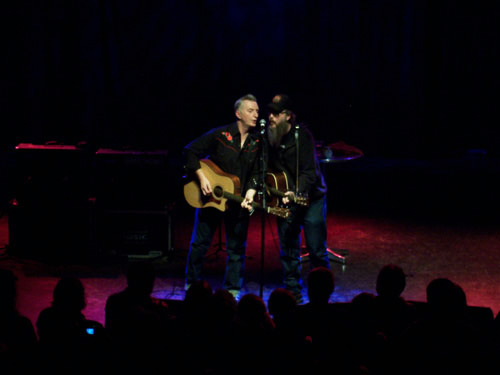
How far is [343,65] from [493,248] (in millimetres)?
5680

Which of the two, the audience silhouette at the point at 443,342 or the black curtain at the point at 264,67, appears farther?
the black curtain at the point at 264,67

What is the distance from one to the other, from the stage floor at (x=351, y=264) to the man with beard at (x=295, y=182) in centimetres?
34

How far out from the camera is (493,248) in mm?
8344

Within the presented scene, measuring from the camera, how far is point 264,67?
12.8m

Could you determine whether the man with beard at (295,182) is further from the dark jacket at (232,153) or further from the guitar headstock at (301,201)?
the dark jacket at (232,153)

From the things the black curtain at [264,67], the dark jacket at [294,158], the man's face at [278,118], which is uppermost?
the black curtain at [264,67]

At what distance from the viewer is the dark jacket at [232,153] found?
6.30 metres

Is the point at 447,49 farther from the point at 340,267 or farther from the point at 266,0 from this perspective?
the point at 340,267

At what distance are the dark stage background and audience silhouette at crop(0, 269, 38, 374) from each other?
8772 millimetres

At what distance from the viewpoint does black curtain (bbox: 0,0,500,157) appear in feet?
41.5

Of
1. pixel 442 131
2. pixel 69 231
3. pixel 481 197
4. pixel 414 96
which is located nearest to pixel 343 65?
pixel 414 96

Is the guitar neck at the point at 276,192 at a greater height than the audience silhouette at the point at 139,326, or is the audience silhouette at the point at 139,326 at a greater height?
the guitar neck at the point at 276,192

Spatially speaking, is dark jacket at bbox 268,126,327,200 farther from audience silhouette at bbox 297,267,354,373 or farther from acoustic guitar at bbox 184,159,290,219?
audience silhouette at bbox 297,267,354,373

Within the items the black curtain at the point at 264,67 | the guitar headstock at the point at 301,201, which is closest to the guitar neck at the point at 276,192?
the guitar headstock at the point at 301,201
